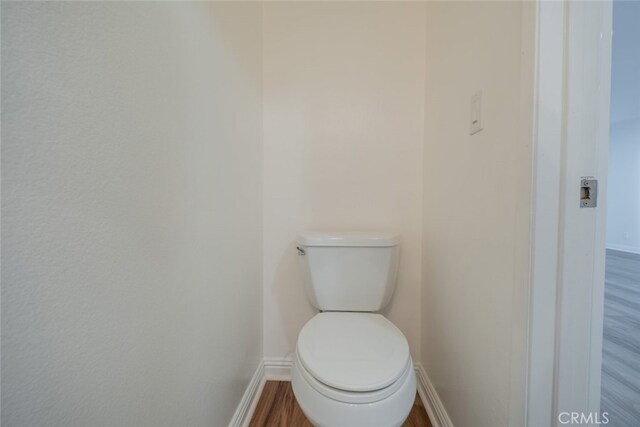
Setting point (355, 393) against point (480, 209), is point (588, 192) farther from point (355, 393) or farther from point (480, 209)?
point (355, 393)

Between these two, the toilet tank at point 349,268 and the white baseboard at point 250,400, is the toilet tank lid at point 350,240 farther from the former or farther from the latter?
the white baseboard at point 250,400

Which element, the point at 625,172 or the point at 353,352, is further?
the point at 625,172

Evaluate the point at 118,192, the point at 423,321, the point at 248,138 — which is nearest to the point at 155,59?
the point at 118,192

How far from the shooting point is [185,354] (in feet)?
1.84

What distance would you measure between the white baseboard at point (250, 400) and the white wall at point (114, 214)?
10 cm

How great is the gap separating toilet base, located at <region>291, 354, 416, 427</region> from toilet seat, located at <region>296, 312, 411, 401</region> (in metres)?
0.02

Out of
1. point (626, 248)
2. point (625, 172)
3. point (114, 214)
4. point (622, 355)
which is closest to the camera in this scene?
point (114, 214)

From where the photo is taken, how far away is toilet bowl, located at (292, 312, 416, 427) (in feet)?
1.82

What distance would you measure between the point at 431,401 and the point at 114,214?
1.21 m

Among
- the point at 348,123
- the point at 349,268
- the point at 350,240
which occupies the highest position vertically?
the point at 348,123

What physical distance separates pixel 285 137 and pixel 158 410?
1.01 meters

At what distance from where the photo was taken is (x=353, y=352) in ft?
2.19

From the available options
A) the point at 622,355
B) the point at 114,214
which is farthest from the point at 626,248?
the point at 114,214

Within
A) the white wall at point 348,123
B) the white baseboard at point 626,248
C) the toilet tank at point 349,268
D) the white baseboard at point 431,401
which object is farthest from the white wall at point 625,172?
the toilet tank at point 349,268
